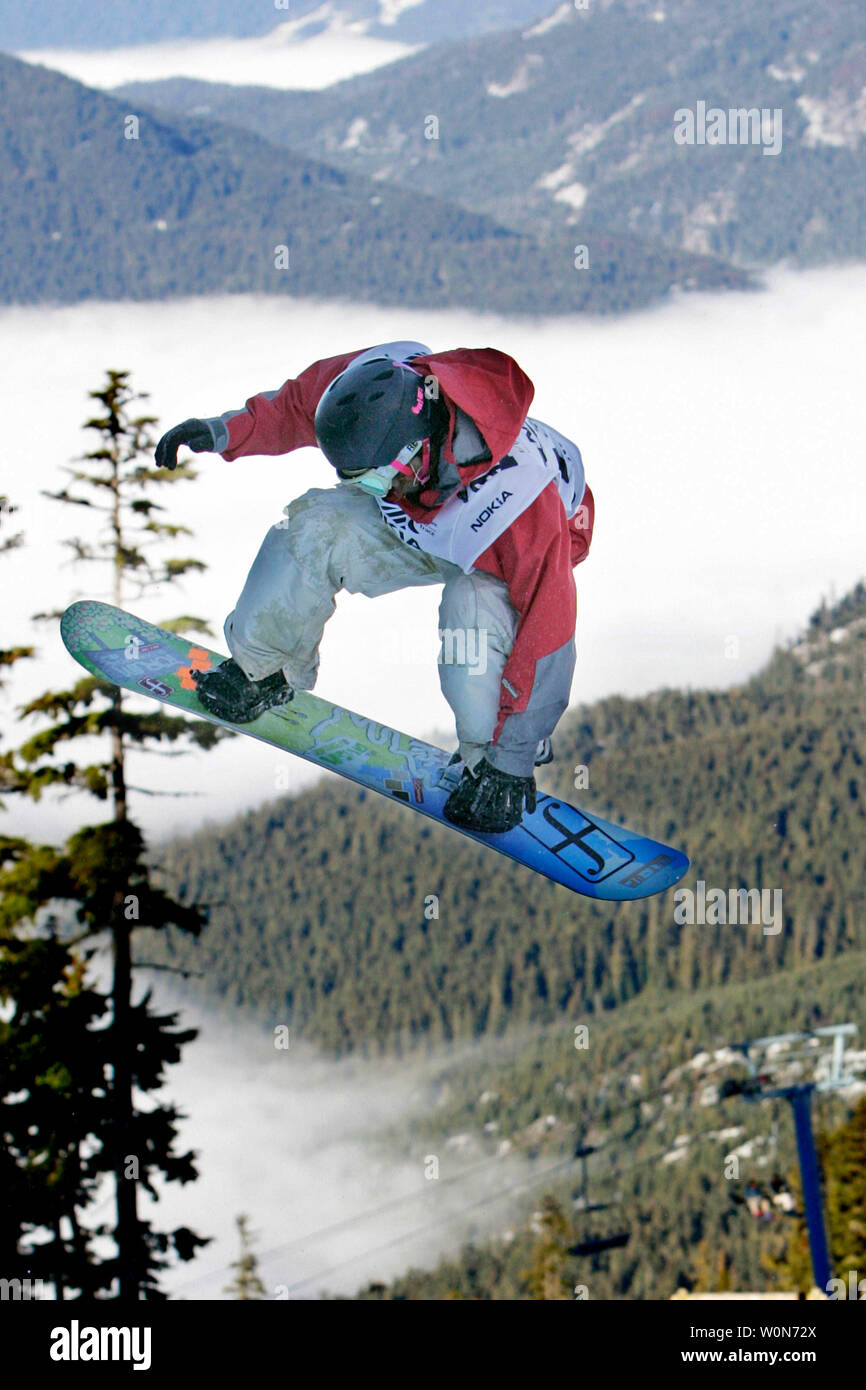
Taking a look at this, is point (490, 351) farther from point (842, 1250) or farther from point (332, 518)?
point (842, 1250)

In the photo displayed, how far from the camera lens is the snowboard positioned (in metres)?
6.23

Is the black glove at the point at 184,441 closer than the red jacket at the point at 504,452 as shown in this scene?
No

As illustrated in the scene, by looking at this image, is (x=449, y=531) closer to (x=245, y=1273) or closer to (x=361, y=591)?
(x=361, y=591)

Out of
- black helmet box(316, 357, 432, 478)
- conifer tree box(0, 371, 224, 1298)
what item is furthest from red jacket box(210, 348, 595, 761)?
conifer tree box(0, 371, 224, 1298)

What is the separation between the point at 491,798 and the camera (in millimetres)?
5770

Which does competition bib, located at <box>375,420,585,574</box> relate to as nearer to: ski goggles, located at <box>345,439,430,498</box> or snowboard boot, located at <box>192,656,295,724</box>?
ski goggles, located at <box>345,439,430,498</box>

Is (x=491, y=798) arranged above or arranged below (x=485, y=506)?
below

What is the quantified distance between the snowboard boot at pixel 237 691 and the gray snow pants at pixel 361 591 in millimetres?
486

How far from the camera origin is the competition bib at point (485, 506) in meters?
5.04

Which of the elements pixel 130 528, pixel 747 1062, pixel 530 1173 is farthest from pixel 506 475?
pixel 530 1173

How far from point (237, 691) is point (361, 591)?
1.00 meters

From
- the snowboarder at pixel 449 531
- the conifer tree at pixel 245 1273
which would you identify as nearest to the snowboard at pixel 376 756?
the snowboarder at pixel 449 531

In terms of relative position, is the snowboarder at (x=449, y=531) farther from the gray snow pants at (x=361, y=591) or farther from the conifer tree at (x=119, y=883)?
the conifer tree at (x=119, y=883)

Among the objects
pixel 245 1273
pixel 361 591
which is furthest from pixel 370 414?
pixel 245 1273
